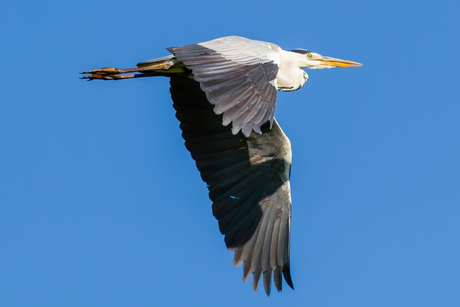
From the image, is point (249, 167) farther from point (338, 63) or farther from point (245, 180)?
point (338, 63)

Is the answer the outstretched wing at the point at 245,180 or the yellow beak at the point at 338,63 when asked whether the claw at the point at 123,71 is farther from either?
the yellow beak at the point at 338,63

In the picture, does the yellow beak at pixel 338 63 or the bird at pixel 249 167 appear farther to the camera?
the yellow beak at pixel 338 63

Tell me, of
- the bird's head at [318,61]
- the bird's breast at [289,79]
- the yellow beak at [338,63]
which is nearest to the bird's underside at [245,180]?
the bird's breast at [289,79]

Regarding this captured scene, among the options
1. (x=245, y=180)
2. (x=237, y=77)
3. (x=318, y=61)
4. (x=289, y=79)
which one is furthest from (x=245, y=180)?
(x=237, y=77)

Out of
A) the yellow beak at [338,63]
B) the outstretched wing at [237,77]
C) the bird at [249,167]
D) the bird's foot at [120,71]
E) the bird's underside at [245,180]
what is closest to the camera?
the outstretched wing at [237,77]

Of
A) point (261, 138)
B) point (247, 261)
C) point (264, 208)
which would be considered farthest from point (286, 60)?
point (247, 261)

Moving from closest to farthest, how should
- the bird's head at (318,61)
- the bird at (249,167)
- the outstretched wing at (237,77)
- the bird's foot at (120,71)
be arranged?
the outstretched wing at (237,77)
the bird's foot at (120,71)
the bird at (249,167)
the bird's head at (318,61)

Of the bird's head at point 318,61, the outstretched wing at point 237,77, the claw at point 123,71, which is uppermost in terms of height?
the bird's head at point 318,61
